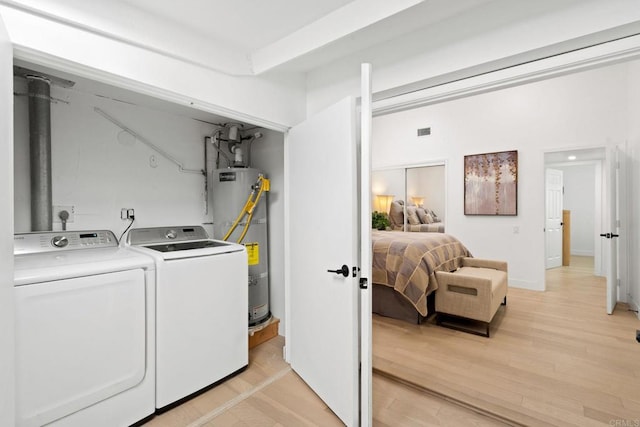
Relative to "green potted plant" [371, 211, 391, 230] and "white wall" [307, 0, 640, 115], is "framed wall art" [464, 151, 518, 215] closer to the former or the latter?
"green potted plant" [371, 211, 391, 230]

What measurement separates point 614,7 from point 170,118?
2.94m

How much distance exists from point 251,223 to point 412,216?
358 cm

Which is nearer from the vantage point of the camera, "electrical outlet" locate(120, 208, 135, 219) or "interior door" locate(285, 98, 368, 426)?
"interior door" locate(285, 98, 368, 426)

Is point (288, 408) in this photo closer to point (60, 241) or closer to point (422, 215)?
point (60, 241)

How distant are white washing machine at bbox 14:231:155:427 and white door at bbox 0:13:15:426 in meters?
0.14

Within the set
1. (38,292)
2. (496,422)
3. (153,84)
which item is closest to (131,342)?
(38,292)

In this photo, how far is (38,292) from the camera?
1.38m

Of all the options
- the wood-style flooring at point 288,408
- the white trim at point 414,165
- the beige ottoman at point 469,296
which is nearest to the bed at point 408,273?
the beige ottoman at point 469,296

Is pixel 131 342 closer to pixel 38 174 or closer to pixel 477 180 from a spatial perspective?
pixel 38 174

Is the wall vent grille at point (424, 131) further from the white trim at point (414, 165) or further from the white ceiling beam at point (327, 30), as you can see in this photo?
the white ceiling beam at point (327, 30)

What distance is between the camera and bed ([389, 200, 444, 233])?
5.14 metres

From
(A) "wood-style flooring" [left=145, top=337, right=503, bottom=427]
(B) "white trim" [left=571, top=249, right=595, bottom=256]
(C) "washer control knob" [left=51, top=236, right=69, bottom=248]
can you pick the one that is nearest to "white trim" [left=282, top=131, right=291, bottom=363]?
(A) "wood-style flooring" [left=145, top=337, right=503, bottom=427]

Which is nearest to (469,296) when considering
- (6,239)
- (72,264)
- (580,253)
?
(72,264)

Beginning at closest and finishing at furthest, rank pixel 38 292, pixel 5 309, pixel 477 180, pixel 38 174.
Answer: pixel 5 309 < pixel 38 292 < pixel 38 174 < pixel 477 180
